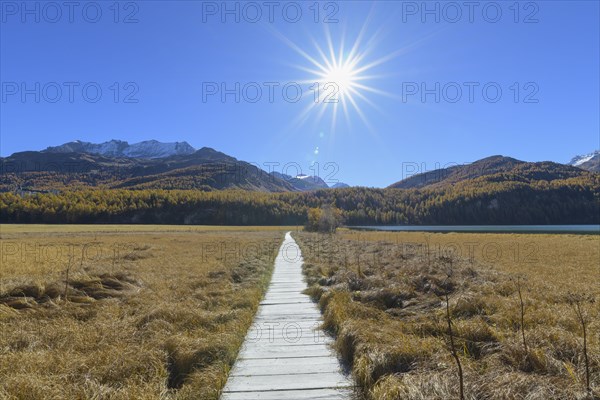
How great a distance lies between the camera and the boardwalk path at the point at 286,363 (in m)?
5.45

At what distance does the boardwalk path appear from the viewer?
5449 millimetres

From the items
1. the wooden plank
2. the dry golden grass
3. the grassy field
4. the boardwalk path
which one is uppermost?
the dry golden grass

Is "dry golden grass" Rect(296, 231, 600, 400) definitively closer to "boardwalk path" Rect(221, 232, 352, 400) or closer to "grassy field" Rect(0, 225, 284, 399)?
"boardwalk path" Rect(221, 232, 352, 400)

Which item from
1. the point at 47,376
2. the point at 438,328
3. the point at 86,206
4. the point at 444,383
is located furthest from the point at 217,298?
the point at 86,206

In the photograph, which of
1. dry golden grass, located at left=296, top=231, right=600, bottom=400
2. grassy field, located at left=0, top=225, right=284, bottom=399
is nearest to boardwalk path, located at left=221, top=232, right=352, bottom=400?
grassy field, located at left=0, top=225, right=284, bottom=399

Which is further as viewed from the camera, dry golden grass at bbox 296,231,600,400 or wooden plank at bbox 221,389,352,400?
wooden plank at bbox 221,389,352,400

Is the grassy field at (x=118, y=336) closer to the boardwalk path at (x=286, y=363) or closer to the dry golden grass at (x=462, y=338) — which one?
the boardwalk path at (x=286, y=363)

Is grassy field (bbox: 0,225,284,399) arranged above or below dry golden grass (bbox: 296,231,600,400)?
below

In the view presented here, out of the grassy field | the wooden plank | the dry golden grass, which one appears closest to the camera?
the dry golden grass

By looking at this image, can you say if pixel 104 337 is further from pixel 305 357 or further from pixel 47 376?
pixel 305 357

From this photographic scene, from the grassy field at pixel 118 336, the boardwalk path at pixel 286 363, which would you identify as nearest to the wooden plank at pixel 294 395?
the boardwalk path at pixel 286 363

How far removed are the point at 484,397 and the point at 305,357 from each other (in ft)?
10.8

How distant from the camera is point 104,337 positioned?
7.66 metres

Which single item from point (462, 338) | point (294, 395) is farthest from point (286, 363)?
point (462, 338)
